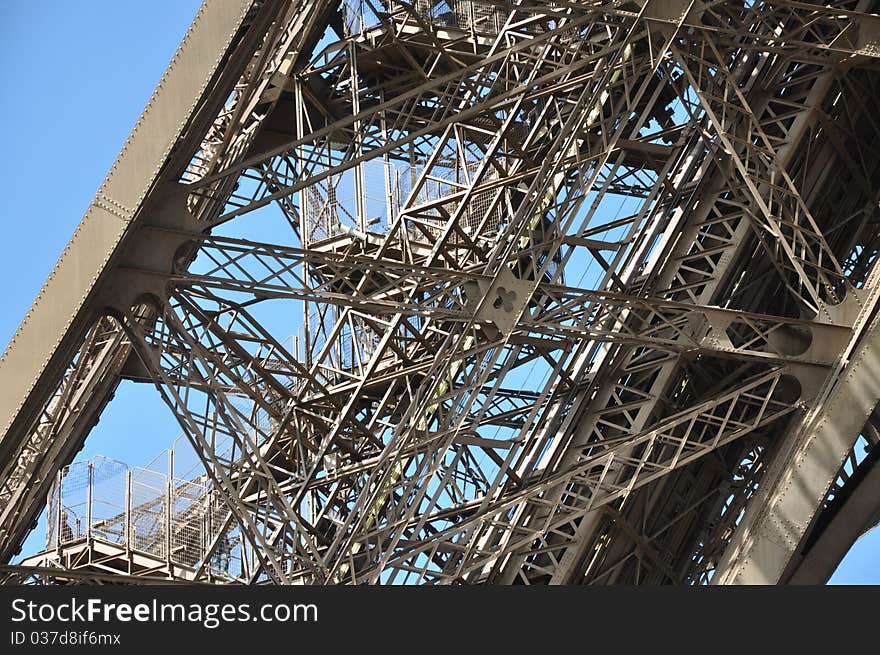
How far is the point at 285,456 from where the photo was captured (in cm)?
2305

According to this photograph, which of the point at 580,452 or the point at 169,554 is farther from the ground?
the point at 169,554

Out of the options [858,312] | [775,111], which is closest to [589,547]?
[858,312]

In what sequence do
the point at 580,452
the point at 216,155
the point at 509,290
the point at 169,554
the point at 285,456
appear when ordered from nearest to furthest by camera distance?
the point at 509,290 → the point at 580,452 → the point at 216,155 → the point at 285,456 → the point at 169,554

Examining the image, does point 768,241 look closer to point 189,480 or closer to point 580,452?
point 580,452

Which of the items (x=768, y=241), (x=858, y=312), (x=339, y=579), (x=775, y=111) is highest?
(x=775, y=111)

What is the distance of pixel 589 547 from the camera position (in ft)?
60.6

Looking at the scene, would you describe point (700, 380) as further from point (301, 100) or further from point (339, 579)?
point (301, 100)

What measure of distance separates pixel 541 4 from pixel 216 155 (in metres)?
4.19

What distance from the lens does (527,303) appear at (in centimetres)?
1697

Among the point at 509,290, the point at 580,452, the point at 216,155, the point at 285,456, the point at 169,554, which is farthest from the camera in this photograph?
the point at 169,554

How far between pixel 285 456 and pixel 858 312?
339 inches

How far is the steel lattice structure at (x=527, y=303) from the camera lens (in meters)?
16.5

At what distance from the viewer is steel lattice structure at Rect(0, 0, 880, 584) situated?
16469 mm

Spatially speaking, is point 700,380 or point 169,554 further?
point 169,554
